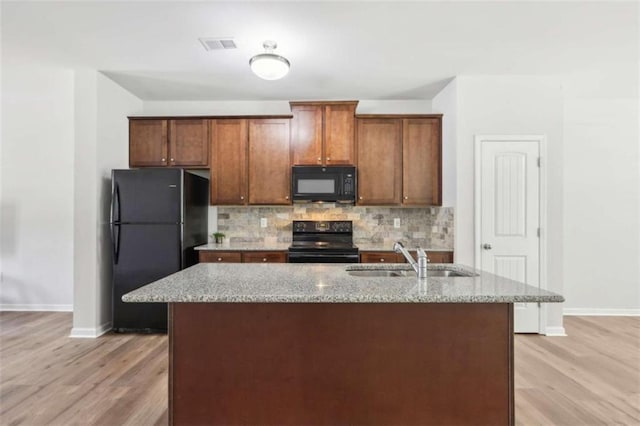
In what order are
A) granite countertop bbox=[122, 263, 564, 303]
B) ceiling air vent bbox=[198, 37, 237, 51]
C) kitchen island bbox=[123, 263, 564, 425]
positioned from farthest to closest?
ceiling air vent bbox=[198, 37, 237, 51], kitchen island bbox=[123, 263, 564, 425], granite countertop bbox=[122, 263, 564, 303]

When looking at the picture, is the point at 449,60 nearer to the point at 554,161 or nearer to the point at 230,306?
the point at 554,161

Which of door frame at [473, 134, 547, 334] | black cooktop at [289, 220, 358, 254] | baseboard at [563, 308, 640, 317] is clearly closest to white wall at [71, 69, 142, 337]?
black cooktop at [289, 220, 358, 254]

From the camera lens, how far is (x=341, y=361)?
1.63m

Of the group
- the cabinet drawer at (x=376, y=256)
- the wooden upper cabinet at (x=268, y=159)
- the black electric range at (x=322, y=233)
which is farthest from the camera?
the black electric range at (x=322, y=233)

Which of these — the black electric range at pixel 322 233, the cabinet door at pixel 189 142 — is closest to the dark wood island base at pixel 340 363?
the black electric range at pixel 322 233

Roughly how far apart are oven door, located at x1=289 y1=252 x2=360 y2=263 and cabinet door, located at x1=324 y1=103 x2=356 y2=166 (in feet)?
3.40

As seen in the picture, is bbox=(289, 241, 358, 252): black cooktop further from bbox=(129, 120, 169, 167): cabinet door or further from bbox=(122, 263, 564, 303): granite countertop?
bbox=(129, 120, 169, 167): cabinet door

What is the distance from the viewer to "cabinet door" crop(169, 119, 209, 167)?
3959 mm

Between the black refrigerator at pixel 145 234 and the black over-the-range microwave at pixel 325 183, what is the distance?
4.14 ft

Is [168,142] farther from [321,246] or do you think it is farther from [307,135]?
[321,246]

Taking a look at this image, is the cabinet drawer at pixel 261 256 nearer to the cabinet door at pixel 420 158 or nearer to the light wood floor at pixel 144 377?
the light wood floor at pixel 144 377

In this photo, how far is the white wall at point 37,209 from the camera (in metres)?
4.44

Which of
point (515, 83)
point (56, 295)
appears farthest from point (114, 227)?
point (515, 83)

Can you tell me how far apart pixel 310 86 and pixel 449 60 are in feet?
4.74
